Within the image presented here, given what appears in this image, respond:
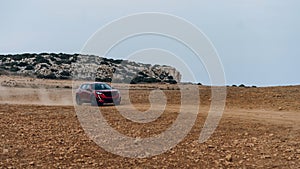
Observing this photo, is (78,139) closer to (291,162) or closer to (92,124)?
(92,124)

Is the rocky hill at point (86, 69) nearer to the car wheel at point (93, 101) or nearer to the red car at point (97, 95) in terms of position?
the red car at point (97, 95)

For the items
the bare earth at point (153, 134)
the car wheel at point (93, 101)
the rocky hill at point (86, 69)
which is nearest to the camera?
the bare earth at point (153, 134)

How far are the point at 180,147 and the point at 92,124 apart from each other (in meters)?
4.31

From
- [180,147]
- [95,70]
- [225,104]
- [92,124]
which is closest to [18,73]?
[95,70]

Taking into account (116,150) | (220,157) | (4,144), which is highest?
(220,157)

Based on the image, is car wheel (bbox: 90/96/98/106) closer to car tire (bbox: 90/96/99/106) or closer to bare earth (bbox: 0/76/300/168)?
car tire (bbox: 90/96/99/106)

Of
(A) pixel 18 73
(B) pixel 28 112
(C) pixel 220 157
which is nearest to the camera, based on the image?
(C) pixel 220 157

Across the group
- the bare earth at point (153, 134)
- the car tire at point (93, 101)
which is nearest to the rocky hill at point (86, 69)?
the car tire at point (93, 101)

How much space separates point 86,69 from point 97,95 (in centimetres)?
4257

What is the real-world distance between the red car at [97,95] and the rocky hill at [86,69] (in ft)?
104

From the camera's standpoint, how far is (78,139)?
12797mm

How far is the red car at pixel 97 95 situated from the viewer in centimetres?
2506

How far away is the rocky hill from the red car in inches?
1243

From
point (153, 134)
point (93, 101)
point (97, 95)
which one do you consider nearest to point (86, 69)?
point (93, 101)
